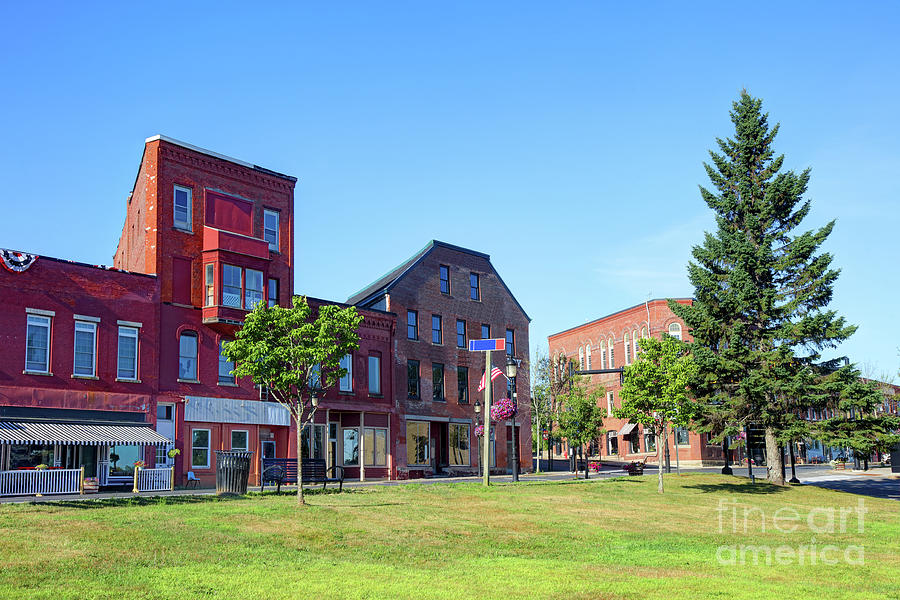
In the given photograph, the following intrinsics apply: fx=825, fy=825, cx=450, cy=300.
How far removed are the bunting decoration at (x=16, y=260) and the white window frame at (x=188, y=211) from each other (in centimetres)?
649

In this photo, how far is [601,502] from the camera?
2514 centimetres

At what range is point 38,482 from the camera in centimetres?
2700

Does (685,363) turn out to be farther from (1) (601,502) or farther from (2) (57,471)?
(2) (57,471)

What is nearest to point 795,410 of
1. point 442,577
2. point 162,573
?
point 442,577

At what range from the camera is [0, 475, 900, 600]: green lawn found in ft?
36.7

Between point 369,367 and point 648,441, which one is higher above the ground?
point 369,367

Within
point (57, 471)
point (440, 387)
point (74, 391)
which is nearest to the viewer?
point (57, 471)

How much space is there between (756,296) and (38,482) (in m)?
30.7

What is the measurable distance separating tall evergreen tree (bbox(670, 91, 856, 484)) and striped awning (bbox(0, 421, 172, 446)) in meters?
24.6

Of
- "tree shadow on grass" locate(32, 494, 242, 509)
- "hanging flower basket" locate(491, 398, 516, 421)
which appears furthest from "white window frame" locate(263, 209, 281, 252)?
"tree shadow on grass" locate(32, 494, 242, 509)

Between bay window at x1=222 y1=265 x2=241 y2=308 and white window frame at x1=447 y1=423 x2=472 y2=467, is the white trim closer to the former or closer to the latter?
bay window at x1=222 y1=265 x2=241 y2=308

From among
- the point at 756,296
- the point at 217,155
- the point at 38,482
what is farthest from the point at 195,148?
the point at 756,296

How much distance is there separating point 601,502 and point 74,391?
2026 cm

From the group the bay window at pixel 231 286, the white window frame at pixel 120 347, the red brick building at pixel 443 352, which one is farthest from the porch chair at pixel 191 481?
the red brick building at pixel 443 352
